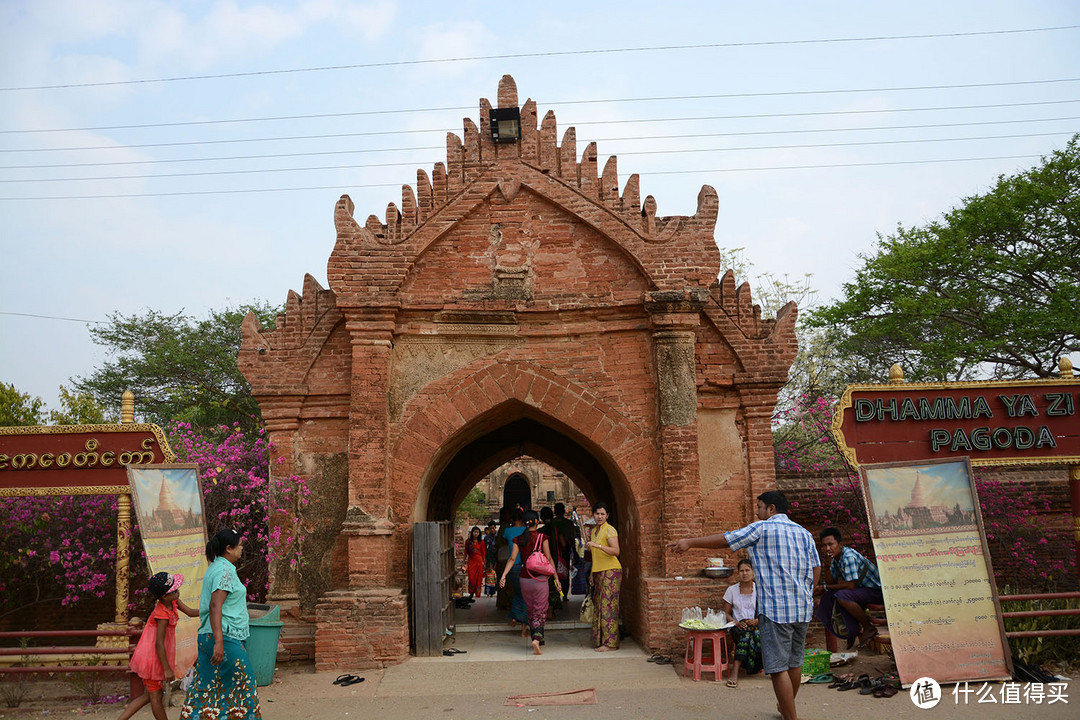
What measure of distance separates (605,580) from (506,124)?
5.72m

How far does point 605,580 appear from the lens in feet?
30.8

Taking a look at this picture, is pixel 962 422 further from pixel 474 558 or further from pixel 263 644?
pixel 474 558

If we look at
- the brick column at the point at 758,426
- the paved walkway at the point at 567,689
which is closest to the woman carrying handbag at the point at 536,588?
the paved walkway at the point at 567,689

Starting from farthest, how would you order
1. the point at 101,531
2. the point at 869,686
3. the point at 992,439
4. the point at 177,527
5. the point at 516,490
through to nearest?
1. the point at 516,490
2. the point at 101,531
3. the point at 992,439
4. the point at 177,527
5. the point at 869,686

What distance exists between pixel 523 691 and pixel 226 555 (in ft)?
10.6

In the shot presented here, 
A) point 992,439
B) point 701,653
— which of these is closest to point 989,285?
point 992,439

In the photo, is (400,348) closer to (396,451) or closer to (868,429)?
(396,451)

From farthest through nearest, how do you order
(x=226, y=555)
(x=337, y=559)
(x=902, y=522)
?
(x=337, y=559)
(x=902, y=522)
(x=226, y=555)

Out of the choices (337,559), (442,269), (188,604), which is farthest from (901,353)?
(188,604)

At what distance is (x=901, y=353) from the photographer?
2112cm

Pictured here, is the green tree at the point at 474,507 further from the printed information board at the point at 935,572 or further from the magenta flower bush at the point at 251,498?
the printed information board at the point at 935,572

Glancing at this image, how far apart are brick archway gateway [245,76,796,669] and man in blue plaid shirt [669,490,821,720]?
10.0 feet

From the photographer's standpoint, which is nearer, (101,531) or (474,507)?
(101,531)

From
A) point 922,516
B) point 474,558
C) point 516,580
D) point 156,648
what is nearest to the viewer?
point 156,648
